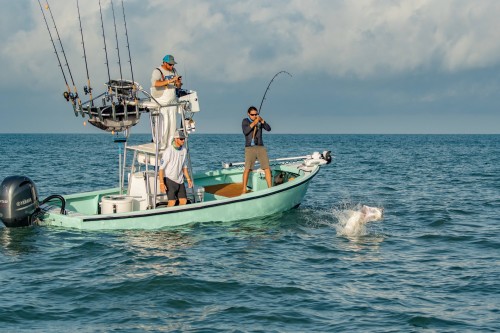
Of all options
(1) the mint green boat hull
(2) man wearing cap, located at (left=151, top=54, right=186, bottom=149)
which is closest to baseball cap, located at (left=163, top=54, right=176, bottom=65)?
(2) man wearing cap, located at (left=151, top=54, right=186, bottom=149)

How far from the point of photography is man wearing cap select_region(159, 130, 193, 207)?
13.5 m

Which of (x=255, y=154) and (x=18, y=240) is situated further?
(x=255, y=154)

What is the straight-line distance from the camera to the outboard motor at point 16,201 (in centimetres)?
1278

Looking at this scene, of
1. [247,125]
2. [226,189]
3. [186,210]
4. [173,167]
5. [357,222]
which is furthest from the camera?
[226,189]

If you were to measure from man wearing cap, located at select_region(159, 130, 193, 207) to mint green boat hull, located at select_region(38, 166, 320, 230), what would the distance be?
0.44 m

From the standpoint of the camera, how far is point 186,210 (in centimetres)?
1370

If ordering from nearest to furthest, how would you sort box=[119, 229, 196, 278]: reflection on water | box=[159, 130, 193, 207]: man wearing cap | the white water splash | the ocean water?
the ocean water
box=[119, 229, 196, 278]: reflection on water
box=[159, 130, 193, 207]: man wearing cap
the white water splash

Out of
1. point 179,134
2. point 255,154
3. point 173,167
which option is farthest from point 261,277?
point 255,154

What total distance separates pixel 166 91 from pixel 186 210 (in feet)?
8.26

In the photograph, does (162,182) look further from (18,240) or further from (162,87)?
(18,240)

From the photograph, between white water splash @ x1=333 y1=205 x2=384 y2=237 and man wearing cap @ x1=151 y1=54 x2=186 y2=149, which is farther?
white water splash @ x1=333 y1=205 x2=384 y2=237

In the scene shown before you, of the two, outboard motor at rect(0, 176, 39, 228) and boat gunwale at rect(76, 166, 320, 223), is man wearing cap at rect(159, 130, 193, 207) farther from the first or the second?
outboard motor at rect(0, 176, 39, 228)

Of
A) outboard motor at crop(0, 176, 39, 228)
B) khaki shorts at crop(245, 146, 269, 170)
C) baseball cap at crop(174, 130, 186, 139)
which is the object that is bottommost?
outboard motor at crop(0, 176, 39, 228)

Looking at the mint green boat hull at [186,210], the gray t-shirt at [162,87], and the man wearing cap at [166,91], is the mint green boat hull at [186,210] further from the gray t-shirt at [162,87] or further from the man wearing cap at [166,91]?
the gray t-shirt at [162,87]
